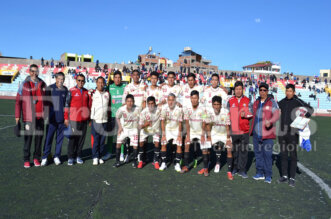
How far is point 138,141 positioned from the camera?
596cm

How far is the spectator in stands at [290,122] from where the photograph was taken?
16.3 feet

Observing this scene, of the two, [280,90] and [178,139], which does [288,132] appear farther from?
[280,90]

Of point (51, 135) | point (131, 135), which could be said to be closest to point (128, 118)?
point (131, 135)

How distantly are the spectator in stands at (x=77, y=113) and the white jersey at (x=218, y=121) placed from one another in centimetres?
293

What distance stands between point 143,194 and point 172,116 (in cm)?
202

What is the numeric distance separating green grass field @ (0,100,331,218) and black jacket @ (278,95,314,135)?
1.18 metres

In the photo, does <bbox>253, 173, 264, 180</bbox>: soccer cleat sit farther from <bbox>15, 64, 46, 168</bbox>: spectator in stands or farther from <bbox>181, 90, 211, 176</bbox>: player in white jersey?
<bbox>15, 64, 46, 168</bbox>: spectator in stands

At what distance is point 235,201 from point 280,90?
37.3 metres

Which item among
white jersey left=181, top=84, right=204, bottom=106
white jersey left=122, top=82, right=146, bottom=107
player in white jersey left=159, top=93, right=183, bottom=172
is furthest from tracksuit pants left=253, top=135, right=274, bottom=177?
white jersey left=122, top=82, right=146, bottom=107

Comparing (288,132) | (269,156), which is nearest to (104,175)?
(269,156)

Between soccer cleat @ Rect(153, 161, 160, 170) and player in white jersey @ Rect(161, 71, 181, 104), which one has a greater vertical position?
player in white jersey @ Rect(161, 71, 181, 104)

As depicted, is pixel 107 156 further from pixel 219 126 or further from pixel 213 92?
pixel 213 92

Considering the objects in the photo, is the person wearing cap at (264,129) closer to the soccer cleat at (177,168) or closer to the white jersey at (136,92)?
the soccer cleat at (177,168)

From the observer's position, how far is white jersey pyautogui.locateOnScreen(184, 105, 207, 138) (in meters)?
5.59
